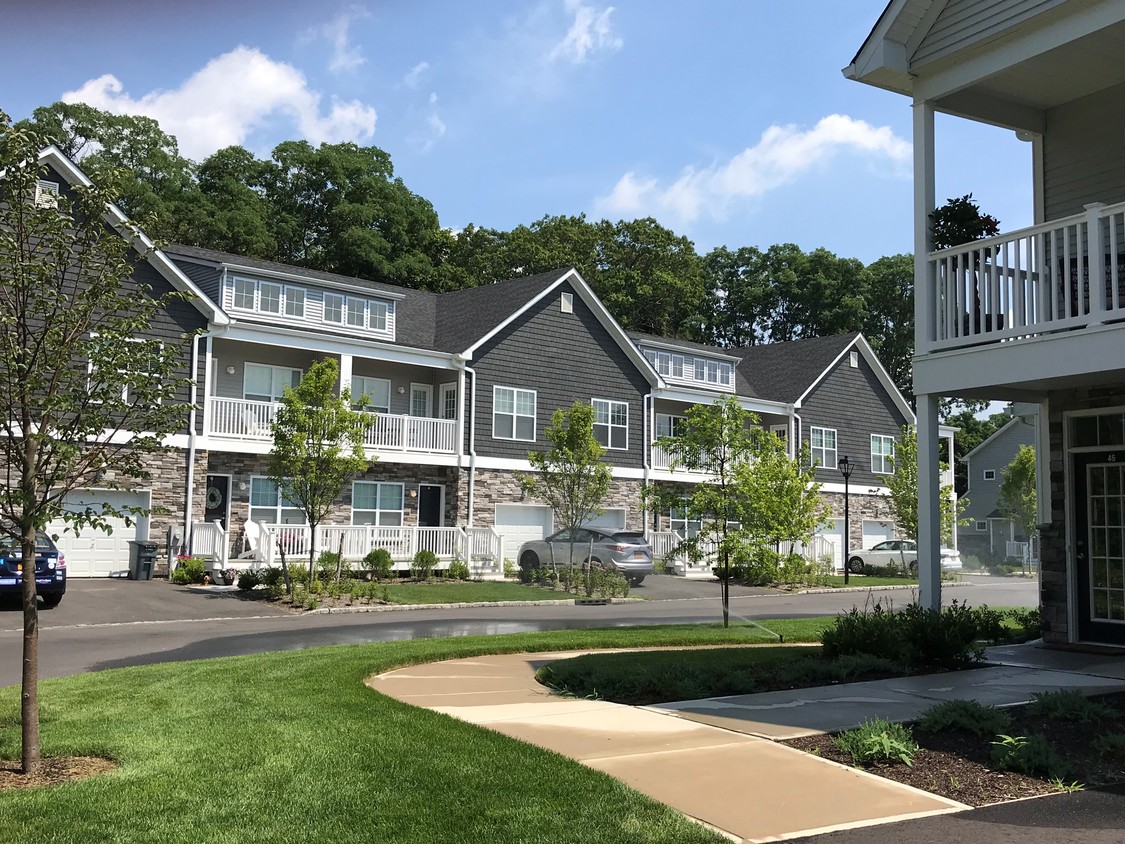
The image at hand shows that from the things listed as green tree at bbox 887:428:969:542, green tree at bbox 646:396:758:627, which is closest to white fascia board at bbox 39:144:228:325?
green tree at bbox 646:396:758:627

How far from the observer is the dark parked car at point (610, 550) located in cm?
2719

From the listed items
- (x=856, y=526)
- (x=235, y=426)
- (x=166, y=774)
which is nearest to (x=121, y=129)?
(x=235, y=426)

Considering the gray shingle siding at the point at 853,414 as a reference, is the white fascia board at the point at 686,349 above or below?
above

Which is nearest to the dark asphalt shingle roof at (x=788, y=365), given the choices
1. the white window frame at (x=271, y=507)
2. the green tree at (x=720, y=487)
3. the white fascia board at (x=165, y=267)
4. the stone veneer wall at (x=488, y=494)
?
the stone veneer wall at (x=488, y=494)

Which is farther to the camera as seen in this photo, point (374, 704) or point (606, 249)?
point (606, 249)

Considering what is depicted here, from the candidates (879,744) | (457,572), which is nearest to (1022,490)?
(457,572)

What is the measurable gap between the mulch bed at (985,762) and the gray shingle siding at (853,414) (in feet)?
112

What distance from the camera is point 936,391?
11547 mm

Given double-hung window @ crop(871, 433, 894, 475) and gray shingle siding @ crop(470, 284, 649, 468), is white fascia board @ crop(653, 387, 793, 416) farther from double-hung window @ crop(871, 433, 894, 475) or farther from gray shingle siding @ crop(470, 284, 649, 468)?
double-hung window @ crop(871, 433, 894, 475)

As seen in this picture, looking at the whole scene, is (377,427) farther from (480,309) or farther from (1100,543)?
(1100,543)

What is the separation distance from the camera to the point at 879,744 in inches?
248

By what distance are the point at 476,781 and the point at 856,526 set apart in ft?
126

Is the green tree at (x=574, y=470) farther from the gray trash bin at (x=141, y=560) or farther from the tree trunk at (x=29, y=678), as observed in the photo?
the tree trunk at (x=29, y=678)

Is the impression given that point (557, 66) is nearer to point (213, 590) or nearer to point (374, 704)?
point (374, 704)
